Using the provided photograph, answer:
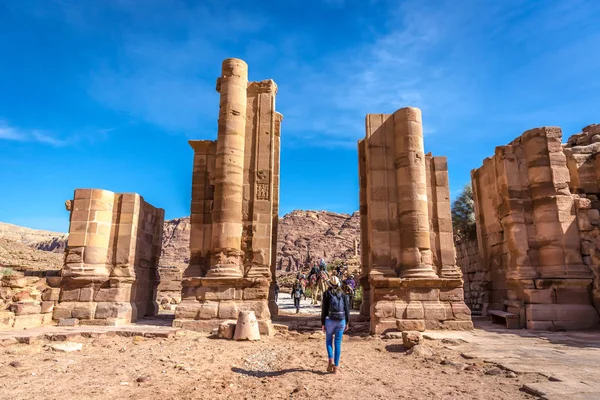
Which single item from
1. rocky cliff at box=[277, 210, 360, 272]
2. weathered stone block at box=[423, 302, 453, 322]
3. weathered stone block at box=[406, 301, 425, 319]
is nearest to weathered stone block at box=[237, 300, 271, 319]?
weathered stone block at box=[406, 301, 425, 319]

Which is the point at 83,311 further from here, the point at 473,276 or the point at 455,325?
the point at 473,276

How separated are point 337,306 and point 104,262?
9.39 m

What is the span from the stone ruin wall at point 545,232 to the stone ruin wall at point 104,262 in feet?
41.5

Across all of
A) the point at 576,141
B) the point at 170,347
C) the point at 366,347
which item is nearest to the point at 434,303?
the point at 366,347

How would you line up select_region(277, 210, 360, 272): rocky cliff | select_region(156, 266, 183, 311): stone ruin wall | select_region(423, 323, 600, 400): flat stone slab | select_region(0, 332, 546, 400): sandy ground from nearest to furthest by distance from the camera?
1. select_region(423, 323, 600, 400): flat stone slab
2. select_region(0, 332, 546, 400): sandy ground
3. select_region(156, 266, 183, 311): stone ruin wall
4. select_region(277, 210, 360, 272): rocky cliff

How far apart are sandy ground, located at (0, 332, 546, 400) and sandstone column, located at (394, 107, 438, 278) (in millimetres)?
2987

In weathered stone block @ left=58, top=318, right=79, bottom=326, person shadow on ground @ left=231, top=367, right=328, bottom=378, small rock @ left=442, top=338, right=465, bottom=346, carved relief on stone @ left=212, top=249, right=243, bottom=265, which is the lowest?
person shadow on ground @ left=231, top=367, right=328, bottom=378

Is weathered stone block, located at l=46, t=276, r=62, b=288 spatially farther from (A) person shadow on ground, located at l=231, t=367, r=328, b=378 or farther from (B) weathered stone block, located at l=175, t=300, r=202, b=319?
(A) person shadow on ground, located at l=231, t=367, r=328, b=378

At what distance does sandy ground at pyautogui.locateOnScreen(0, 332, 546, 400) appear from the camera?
18.0 feet

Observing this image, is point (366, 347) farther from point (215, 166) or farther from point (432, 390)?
point (215, 166)

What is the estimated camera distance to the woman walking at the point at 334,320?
265 inches

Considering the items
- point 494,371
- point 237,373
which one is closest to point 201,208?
point 237,373

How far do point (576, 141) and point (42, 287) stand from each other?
20.8 m

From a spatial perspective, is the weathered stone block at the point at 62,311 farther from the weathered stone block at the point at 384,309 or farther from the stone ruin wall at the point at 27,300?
the weathered stone block at the point at 384,309
